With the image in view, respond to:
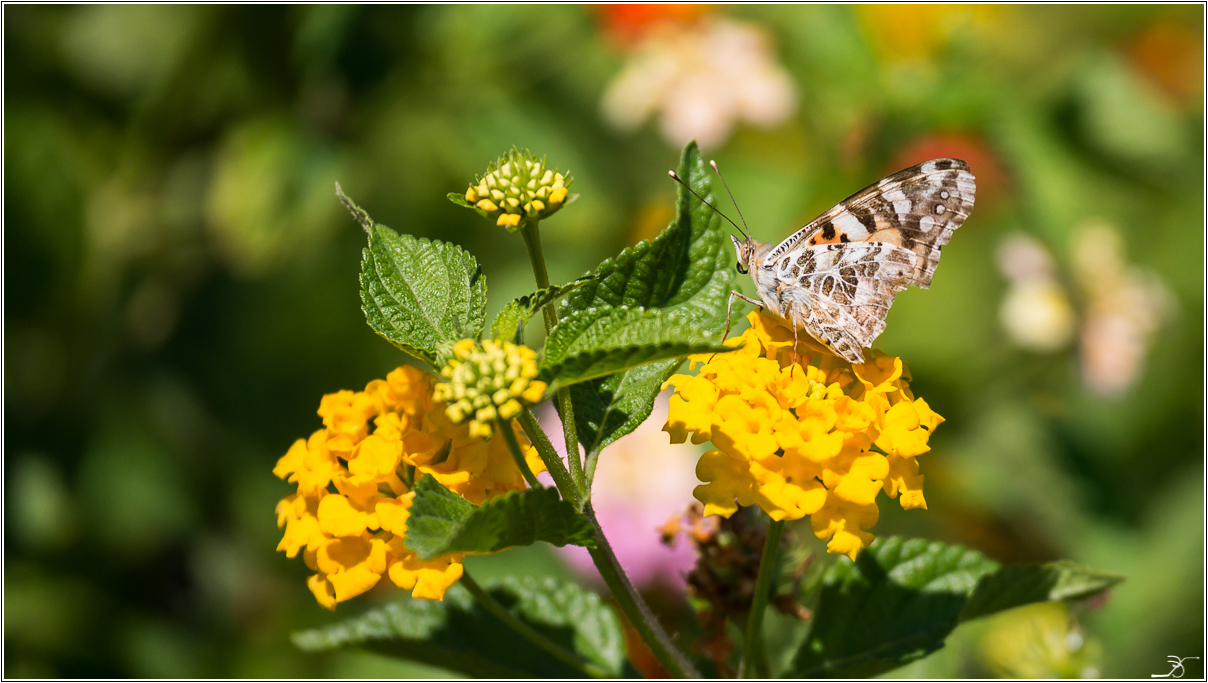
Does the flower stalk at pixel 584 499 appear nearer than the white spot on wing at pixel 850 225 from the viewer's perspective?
Yes

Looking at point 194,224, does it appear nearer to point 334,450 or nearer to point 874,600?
point 334,450

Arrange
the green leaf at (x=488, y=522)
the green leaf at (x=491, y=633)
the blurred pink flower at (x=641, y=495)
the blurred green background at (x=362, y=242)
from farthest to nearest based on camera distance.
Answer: the blurred green background at (x=362, y=242)
the blurred pink flower at (x=641, y=495)
the green leaf at (x=491, y=633)
the green leaf at (x=488, y=522)

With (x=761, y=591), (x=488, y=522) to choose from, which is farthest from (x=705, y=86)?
(x=488, y=522)

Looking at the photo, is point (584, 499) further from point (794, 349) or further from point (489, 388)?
point (794, 349)

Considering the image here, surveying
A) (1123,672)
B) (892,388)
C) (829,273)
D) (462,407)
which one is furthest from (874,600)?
(1123,672)

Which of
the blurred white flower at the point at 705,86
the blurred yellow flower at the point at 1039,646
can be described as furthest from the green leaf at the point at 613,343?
the blurred white flower at the point at 705,86

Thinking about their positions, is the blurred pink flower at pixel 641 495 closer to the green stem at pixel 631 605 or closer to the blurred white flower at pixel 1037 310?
the green stem at pixel 631 605
